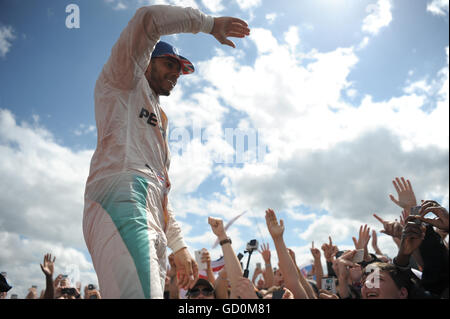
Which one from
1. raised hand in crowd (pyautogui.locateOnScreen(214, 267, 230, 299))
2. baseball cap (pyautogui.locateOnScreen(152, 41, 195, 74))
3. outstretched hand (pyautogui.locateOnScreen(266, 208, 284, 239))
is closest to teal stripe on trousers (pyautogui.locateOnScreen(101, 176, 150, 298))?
baseball cap (pyautogui.locateOnScreen(152, 41, 195, 74))

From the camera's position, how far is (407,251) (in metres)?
3.35

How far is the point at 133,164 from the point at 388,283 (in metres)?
3.14

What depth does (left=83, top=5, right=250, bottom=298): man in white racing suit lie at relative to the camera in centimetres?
161

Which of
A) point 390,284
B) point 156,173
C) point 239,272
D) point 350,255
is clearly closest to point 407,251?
point 390,284

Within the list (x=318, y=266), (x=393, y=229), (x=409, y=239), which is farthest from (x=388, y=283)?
(x=318, y=266)

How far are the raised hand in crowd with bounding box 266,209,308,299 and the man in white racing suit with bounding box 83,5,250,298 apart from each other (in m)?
2.13

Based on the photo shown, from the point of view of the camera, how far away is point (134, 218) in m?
1.72

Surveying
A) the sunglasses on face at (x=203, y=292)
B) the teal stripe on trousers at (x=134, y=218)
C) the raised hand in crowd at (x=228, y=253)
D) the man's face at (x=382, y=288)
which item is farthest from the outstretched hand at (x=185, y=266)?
the sunglasses on face at (x=203, y=292)

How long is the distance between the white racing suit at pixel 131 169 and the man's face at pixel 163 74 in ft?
0.81

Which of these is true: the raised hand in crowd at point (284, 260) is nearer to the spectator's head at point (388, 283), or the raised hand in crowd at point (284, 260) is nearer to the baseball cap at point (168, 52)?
the spectator's head at point (388, 283)

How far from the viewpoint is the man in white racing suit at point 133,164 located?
1614mm

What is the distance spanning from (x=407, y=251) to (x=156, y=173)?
9.31 feet

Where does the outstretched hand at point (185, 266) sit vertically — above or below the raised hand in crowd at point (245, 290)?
above
